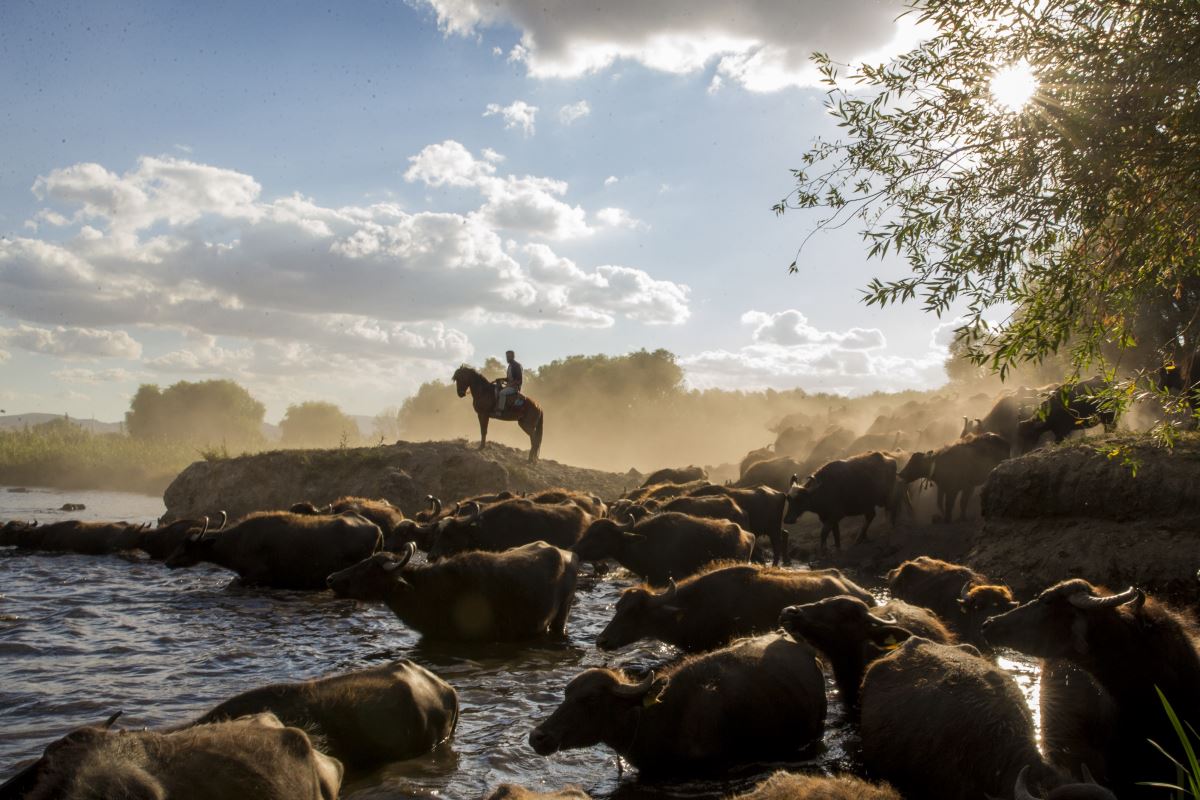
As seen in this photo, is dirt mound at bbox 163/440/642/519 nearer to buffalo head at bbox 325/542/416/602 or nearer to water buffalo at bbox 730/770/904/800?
buffalo head at bbox 325/542/416/602

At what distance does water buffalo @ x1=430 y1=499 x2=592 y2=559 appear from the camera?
46.7 feet

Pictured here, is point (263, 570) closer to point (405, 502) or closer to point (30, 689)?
point (30, 689)

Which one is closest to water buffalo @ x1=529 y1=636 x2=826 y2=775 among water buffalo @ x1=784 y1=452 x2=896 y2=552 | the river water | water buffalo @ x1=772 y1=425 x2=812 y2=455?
the river water

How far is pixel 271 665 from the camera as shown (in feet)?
29.7

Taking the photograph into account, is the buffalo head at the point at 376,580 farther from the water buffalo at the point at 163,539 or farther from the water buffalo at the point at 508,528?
the water buffalo at the point at 163,539

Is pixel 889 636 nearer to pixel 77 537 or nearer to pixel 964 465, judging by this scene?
pixel 964 465

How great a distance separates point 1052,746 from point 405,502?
19.9 metres

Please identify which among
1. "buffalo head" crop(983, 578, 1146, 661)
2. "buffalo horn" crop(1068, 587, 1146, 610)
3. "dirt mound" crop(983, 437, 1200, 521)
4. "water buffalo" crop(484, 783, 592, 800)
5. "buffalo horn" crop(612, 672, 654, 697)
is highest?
"dirt mound" crop(983, 437, 1200, 521)

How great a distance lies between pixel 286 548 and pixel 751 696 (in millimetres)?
9508

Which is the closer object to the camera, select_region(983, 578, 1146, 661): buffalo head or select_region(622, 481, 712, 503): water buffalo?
select_region(983, 578, 1146, 661): buffalo head

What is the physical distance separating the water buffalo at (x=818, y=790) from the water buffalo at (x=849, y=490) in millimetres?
14523

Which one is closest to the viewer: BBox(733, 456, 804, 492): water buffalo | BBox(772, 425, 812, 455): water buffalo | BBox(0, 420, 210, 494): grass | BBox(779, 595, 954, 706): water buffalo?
BBox(779, 595, 954, 706): water buffalo

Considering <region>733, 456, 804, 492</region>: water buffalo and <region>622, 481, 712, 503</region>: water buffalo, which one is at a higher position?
<region>733, 456, 804, 492</region>: water buffalo

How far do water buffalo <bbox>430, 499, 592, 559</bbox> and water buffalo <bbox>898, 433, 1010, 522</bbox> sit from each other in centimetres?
848
